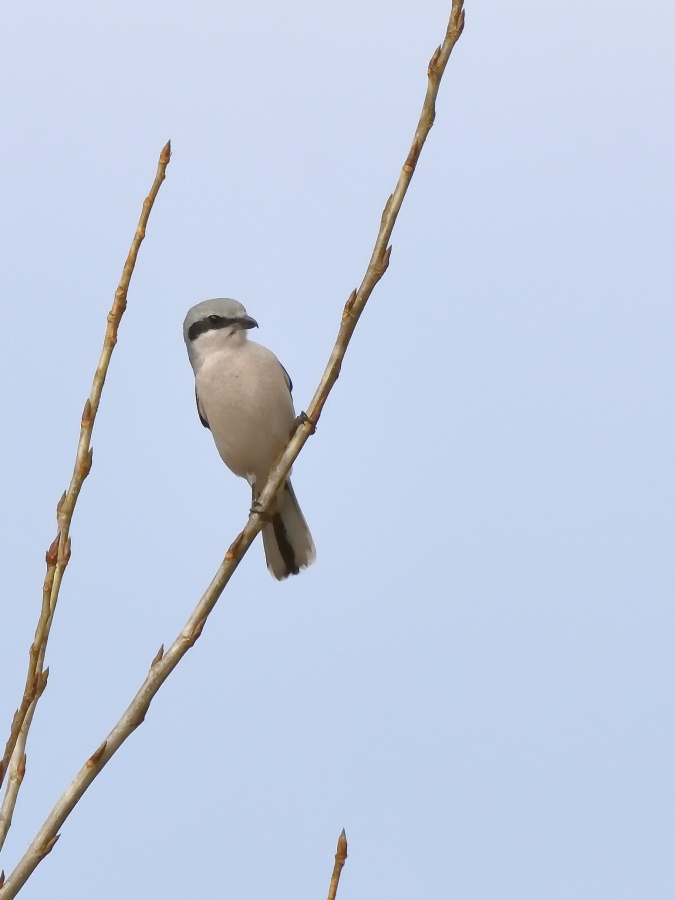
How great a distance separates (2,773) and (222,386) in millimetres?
4063

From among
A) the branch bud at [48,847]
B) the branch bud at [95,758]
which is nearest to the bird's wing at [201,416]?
the branch bud at [95,758]

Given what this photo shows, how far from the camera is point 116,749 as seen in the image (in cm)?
238

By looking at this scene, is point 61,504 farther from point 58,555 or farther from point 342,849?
point 342,849

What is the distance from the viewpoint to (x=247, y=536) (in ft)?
9.53

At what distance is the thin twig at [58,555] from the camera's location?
2307 millimetres

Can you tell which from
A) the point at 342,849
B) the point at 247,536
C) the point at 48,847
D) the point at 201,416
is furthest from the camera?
the point at 201,416

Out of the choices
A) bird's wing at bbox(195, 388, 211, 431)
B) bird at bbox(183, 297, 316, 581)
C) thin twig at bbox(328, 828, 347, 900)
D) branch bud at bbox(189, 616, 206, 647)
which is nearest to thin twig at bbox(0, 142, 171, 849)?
branch bud at bbox(189, 616, 206, 647)

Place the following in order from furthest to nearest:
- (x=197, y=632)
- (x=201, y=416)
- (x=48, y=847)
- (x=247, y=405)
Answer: (x=201, y=416)
(x=247, y=405)
(x=197, y=632)
(x=48, y=847)

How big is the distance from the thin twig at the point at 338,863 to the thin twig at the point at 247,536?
0.50m

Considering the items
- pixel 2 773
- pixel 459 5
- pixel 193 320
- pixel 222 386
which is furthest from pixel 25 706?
pixel 193 320

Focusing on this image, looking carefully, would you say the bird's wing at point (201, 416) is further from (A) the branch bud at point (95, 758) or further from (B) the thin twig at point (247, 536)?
(A) the branch bud at point (95, 758)

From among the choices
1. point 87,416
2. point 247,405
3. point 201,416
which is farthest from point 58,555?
point 201,416

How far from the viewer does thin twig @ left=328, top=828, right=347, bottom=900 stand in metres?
2.18

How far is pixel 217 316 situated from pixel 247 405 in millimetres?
607
